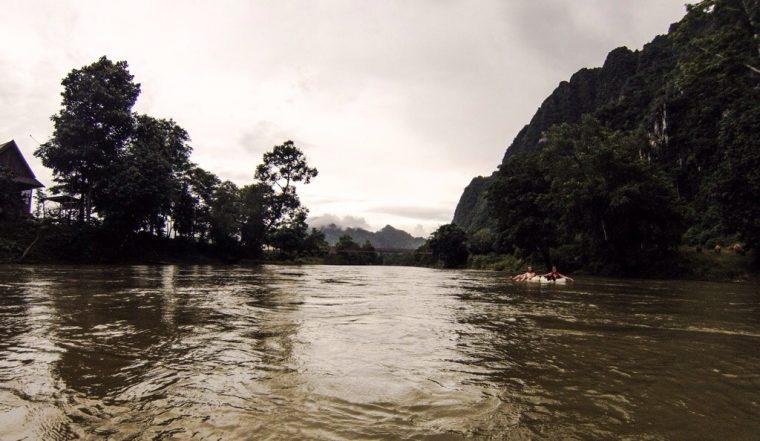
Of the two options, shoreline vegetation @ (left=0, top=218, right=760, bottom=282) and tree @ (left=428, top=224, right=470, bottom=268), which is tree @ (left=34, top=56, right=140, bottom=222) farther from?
tree @ (left=428, top=224, right=470, bottom=268)

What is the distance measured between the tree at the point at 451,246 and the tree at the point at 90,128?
2195 inches

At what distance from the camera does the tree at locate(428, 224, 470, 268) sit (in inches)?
2955

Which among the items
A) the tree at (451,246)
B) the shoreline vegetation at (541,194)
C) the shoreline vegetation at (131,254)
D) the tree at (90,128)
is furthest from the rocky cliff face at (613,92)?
the tree at (90,128)

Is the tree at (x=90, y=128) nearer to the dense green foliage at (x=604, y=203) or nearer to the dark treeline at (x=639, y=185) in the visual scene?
the dark treeline at (x=639, y=185)

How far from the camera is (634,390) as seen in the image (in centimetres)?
367

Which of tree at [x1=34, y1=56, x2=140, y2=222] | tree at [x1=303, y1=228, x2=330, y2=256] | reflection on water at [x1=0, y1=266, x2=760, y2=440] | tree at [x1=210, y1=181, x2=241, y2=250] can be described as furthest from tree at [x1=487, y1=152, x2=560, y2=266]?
tree at [x1=34, y1=56, x2=140, y2=222]

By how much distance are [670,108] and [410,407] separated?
287 ft

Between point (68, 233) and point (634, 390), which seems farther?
point (68, 233)

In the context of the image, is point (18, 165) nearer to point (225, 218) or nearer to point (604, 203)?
point (225, 218)

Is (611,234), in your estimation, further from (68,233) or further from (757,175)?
(68,233)

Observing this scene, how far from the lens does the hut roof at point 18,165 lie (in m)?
35.6

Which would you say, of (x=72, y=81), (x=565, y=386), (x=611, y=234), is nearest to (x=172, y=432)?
(x=565, y=386)

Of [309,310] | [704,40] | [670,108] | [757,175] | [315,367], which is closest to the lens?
[315,367]

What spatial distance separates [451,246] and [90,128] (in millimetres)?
58526
